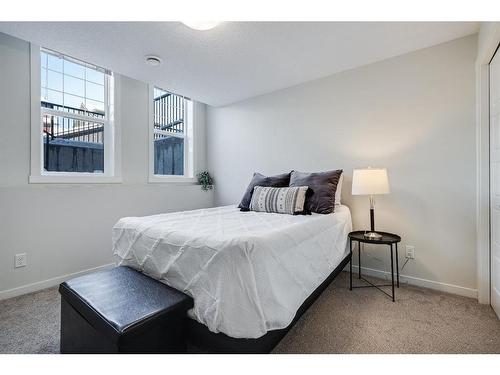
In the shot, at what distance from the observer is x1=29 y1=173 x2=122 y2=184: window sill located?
234 centimetres

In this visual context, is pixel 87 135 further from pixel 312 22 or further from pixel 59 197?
pixel 312 22

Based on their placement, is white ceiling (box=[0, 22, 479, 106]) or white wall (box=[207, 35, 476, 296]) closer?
white ceiling (box=[0, 22, 479, 106])

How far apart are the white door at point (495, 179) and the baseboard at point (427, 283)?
208 mm

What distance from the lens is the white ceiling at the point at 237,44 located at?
196cm

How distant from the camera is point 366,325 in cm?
171

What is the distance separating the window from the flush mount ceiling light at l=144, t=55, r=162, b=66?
89cm

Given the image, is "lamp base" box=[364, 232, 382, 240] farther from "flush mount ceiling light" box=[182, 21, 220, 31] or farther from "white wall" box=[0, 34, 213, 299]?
"white wall" box=[0, 34, 213, 299]

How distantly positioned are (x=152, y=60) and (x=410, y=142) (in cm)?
272

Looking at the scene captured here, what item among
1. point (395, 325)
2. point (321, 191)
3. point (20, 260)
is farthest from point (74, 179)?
point (395, 325)

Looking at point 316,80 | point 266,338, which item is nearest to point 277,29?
point 316,80

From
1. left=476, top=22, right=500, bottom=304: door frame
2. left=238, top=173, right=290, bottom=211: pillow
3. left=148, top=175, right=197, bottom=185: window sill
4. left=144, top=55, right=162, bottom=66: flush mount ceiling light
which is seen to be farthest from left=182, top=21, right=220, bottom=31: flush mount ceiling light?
left=476, top=22, right=500, bottom=304: door frame

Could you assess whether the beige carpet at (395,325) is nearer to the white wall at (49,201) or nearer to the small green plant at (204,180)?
the white wall at (49,201)

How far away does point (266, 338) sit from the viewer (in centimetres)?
128

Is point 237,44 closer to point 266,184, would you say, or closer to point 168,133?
point 266,184
